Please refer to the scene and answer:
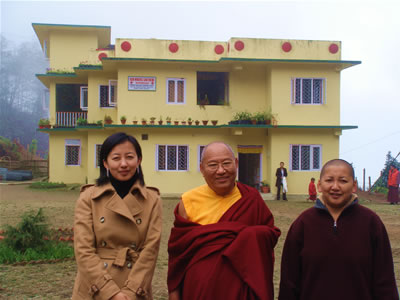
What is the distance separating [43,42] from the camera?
77.0 ft

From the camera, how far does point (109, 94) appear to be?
18.4 meters

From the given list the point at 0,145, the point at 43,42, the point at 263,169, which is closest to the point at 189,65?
the point at 263,169

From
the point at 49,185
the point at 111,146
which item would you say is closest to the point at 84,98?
the point at 49,185

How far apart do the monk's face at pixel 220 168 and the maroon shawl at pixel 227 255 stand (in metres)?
0.17

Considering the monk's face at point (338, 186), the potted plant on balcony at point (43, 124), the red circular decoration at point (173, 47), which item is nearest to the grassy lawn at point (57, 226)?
the monk's face at point (338, 186)

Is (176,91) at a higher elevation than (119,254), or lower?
higher

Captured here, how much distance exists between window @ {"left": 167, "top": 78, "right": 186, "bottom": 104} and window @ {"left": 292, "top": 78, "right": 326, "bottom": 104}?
4.80 metres

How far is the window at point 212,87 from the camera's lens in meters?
18.4

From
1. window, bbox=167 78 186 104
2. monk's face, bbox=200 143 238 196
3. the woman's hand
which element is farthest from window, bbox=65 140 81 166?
the woman's hand

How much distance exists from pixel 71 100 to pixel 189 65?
24.7ft

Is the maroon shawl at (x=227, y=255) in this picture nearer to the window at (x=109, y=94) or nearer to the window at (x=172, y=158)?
the window at (x=172, y=158)

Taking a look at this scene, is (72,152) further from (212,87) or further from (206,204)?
(206,204)

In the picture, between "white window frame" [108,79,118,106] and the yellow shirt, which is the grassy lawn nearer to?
the yellow shirt

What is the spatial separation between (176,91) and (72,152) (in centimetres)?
711
